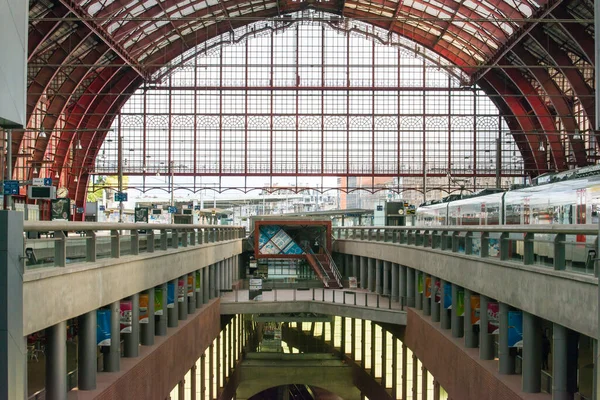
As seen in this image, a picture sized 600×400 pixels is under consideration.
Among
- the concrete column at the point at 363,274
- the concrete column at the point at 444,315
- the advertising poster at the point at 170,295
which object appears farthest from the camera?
the concrete column at the point at 363,274

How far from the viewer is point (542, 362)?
1416 centimetres

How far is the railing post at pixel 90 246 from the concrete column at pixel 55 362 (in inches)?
60.2

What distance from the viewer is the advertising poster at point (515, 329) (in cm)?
1545

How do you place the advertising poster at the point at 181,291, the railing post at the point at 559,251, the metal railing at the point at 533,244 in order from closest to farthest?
the metal railing at the point at 533,244 < the railing post at the point at 559,251 < the advertising poster at the point at 181,291

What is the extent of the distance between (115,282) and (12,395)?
585 centimetres

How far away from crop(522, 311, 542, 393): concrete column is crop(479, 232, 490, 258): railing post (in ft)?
9.05

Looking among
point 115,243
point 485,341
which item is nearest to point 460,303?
point 485,341

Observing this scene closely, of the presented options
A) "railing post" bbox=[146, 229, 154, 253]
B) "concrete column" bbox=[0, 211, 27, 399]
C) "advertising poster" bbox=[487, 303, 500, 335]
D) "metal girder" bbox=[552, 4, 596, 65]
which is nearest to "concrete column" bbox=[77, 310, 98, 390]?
"concrete column" bbox=[0, 211, 27, 399]

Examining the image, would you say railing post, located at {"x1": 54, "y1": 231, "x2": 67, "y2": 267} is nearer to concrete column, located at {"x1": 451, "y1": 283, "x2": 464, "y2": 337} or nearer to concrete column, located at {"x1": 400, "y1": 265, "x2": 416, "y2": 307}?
concrete column, located at {"x1": 451, "y1": 283, "x2": 464, "y2": 337}

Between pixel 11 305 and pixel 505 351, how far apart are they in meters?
10.2

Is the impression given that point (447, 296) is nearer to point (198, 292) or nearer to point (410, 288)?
point (410, 288)

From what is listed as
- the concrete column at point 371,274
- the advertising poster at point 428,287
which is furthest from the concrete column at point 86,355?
the concrete column at point 371,274

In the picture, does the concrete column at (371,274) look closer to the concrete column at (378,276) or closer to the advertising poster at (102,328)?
the concrete column at (378,276)

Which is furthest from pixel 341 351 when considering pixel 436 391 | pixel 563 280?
pixel 563 280
